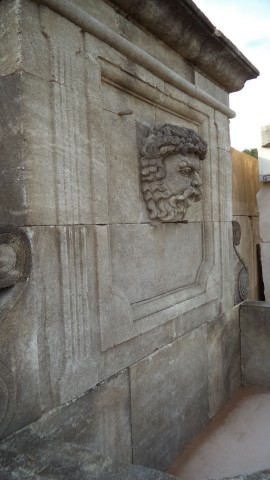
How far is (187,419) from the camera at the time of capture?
10.2 feet

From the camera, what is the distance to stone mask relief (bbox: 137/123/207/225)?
2.61 metres

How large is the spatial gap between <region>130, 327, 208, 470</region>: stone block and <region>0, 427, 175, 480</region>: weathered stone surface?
101cm

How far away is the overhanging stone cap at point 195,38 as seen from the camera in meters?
2.51

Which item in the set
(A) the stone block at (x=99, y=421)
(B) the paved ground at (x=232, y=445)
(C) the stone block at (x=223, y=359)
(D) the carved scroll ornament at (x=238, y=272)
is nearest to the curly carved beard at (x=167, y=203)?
(A) the stone block at (x=99, y=421)

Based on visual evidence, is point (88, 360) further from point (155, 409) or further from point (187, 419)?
point (187, 419)

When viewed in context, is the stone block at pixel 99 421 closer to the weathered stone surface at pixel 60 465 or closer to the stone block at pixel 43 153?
the weathered stone surface at pixel 60 465

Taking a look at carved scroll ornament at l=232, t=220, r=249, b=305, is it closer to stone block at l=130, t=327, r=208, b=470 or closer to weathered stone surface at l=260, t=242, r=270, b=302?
stone block at l=130, t=327, r=208, b=470

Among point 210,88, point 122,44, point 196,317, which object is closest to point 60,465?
point 196,317

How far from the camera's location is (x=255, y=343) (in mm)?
3939

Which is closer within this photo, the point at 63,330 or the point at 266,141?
the point at 63,330

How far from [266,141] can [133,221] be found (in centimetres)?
340

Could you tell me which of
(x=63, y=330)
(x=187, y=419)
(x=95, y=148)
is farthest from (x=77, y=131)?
(x=187, y=419)

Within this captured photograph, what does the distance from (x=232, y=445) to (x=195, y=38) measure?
3.26m

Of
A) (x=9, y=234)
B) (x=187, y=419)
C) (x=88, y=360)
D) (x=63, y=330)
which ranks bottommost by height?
(x=187, y=419)
